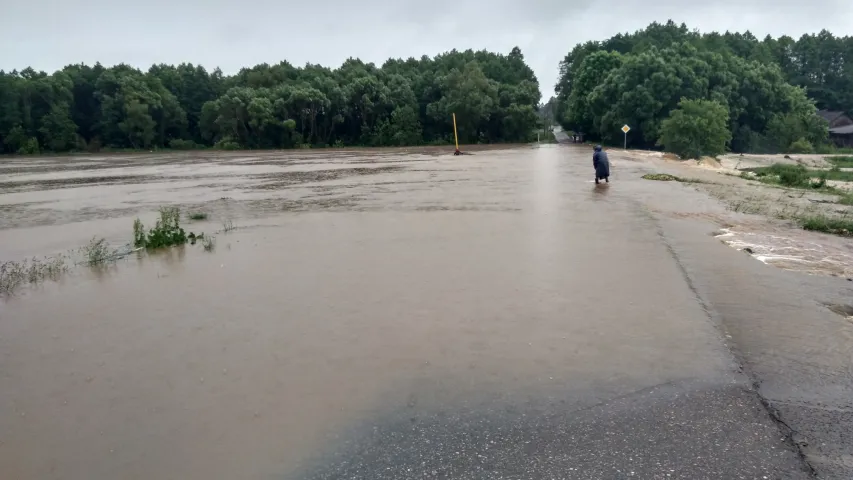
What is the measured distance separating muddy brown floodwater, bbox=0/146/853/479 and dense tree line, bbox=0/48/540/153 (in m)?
59.8

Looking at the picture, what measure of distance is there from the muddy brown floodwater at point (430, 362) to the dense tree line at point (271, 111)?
196 ft

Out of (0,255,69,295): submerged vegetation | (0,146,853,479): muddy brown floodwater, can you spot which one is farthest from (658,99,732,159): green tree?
(0,255,69,295): submerged vegetation

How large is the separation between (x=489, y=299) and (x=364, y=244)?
15.5ft

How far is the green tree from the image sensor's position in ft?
130

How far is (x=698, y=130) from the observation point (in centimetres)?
3966

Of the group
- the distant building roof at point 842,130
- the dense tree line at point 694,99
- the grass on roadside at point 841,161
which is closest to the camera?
the grass on roadside at point 841,161

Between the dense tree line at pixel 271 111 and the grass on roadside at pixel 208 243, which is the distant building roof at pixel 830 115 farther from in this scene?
the grass on roadside at pixel 208 243

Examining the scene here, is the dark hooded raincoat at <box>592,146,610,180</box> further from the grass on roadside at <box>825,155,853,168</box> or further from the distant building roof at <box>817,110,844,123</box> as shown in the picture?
the distant building roof at <box>817,110,844,123</box>

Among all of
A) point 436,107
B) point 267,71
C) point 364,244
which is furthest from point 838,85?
point 364,244

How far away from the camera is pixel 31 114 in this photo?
73688 mm

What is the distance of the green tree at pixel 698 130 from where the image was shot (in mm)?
39625

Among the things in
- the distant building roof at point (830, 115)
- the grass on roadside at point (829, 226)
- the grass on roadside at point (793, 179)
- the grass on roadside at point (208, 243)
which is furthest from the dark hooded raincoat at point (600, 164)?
the distant building roof at point (830, 115)

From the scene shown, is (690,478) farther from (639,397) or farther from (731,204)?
(731,204)

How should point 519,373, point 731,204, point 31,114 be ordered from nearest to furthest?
point 519,373 → point 731,204 → point 31,114
